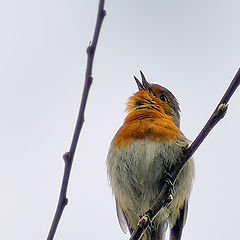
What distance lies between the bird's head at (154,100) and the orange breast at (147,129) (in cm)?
31

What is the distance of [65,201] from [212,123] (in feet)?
3.53

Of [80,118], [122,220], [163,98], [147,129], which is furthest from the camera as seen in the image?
[163,98]

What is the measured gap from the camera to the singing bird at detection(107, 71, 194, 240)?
5273 mm

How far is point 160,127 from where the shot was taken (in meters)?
5.55

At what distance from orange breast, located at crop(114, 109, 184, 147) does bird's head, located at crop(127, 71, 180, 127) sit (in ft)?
1.02

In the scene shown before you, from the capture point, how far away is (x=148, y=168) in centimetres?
528

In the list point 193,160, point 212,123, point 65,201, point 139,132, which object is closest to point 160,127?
point 139,132

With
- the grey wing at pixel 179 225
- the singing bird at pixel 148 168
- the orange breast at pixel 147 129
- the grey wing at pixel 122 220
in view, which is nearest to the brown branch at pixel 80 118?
the singing bird at pixel 148 168

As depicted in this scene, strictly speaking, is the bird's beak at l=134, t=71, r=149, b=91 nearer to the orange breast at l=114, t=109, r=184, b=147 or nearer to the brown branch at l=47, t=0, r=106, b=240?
the orange breast at l=114, t=109, r=184, b=147

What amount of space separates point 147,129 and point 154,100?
988 millimetres

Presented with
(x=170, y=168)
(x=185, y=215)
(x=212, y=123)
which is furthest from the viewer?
(x=185, y=215)

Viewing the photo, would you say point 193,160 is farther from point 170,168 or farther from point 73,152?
point 73,152

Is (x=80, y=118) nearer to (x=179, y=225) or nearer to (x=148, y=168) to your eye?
(x=148, y=168)

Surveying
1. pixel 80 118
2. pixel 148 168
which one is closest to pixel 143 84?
pixel 148 168
